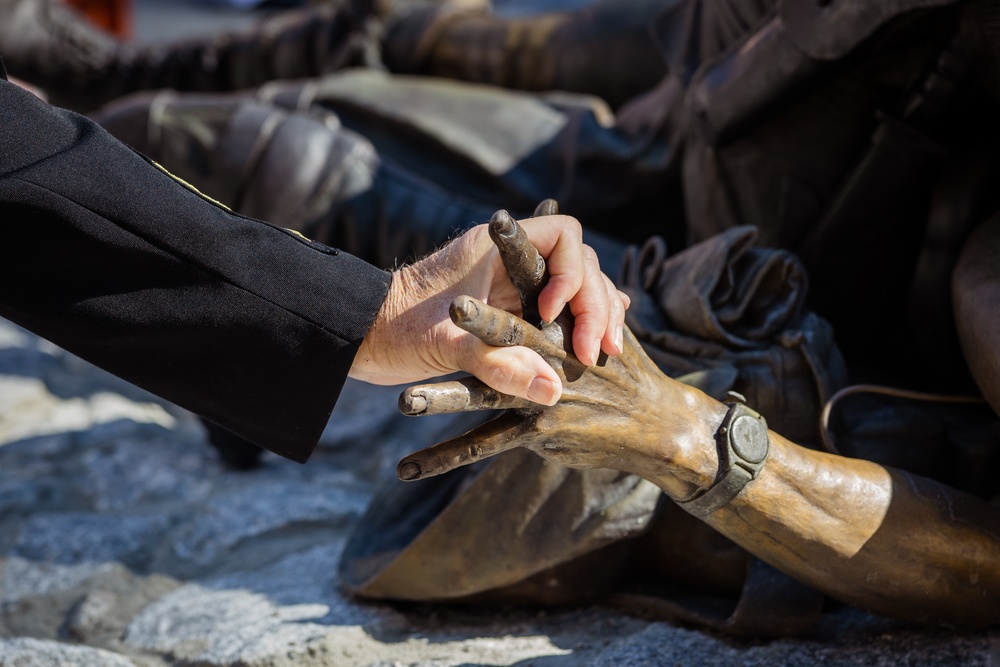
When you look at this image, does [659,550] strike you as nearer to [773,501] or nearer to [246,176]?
[773,501]

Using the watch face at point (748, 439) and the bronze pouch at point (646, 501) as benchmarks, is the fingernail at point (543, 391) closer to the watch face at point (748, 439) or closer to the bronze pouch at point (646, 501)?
the watch face at point (748, 439)

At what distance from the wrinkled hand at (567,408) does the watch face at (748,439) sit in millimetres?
27

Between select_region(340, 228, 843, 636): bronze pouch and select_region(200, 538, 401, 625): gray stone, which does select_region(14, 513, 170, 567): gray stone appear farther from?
select_region(340, 228, 843, 636): bronze pouch

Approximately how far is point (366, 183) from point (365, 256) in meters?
0.15

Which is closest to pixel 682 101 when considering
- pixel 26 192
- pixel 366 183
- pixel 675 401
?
pixel 366 183

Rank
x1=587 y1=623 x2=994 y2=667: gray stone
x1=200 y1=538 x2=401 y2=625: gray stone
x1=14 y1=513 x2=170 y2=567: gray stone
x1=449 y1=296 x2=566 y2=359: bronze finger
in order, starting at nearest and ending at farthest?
1. x1=449 y1=296 x2=566 y2=359: bronze finger
2. x1=587 y1=623 x2=994 y2=667: gray stone
3. x1=200 y1=538 x2=401 y2=625: gray stone
4. x1=14 y1=513 x2=170 y2=567: gray stone

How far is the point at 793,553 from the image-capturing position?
3.69 ft

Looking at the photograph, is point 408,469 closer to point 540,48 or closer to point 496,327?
point 496,327

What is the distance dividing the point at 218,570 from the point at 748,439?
96 cm

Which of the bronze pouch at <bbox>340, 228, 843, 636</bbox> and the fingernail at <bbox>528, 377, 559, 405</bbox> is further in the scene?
the bronze pouch at <bbox>340, 228, 843, 636</bbox>

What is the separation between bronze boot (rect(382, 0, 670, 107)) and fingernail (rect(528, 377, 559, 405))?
5.57 ft

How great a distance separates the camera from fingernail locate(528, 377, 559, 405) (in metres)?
0.92

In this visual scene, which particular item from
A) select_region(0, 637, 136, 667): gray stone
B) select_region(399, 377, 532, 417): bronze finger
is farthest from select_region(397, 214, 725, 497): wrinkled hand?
select_region(0, 637, 136, 667): gray stone

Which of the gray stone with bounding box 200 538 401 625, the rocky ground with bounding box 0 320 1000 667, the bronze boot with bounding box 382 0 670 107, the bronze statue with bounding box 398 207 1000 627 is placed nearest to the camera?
the bronze statue with bounding box 398 207 1000 627
